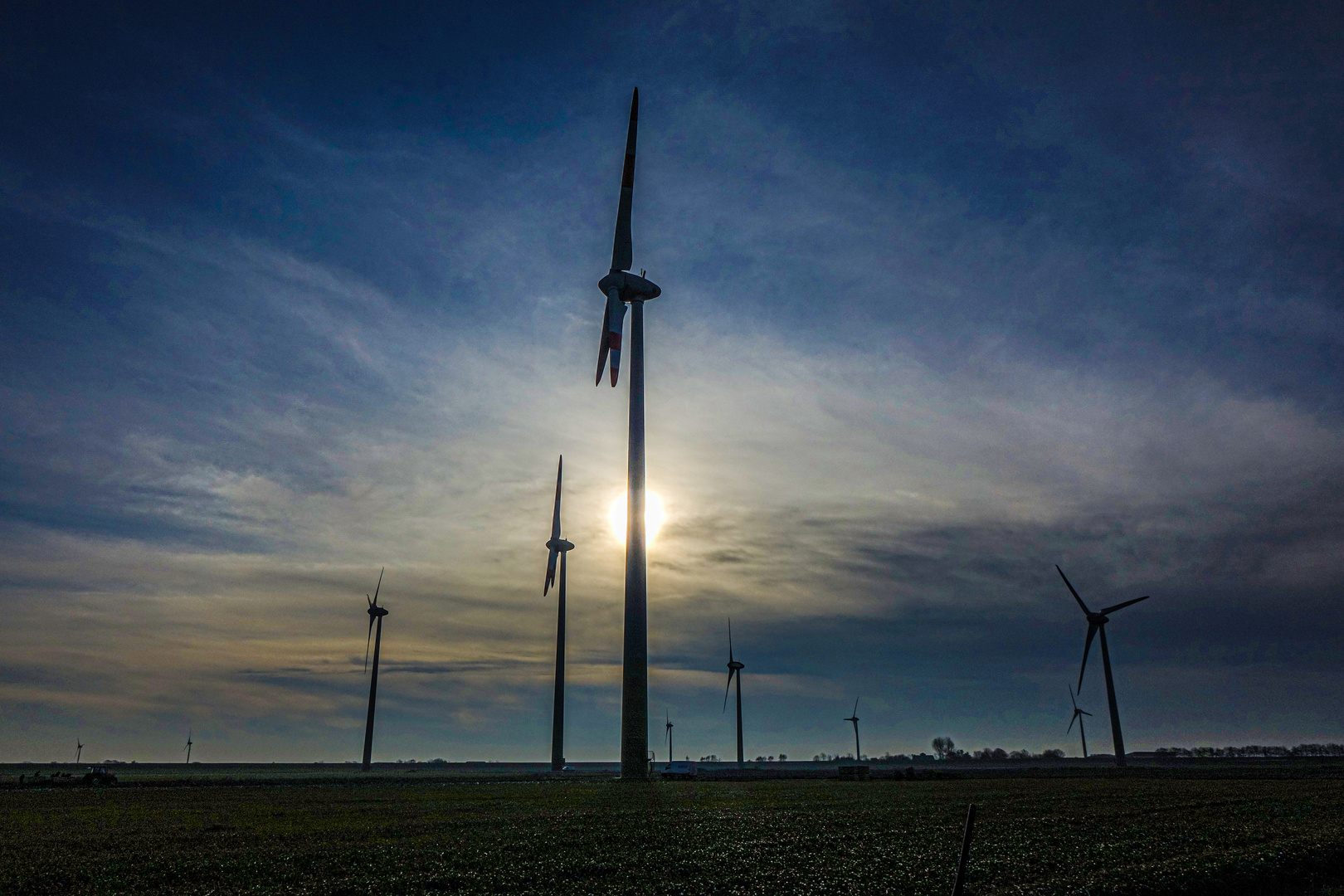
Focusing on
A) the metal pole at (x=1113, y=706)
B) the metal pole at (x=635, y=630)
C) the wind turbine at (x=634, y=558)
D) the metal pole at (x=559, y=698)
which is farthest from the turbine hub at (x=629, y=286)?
the metal pole at (x=1113, y=706)

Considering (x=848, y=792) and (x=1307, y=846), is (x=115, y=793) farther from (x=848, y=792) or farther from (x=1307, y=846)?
(x=1307, y=846)

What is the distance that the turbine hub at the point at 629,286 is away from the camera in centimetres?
12112

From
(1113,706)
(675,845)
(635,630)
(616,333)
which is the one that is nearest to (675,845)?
(675,845)

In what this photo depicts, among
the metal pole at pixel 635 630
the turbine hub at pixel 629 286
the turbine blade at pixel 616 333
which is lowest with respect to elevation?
the metal pole at pixel 635 630

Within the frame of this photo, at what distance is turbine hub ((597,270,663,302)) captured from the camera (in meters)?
121

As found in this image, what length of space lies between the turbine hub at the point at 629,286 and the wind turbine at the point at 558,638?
54.6 meters

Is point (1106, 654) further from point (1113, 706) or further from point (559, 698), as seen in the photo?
point (559, 698)

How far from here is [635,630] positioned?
100312mm

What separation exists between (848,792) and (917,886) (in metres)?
56.6

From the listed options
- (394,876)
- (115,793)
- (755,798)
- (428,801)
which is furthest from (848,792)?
(115,793)

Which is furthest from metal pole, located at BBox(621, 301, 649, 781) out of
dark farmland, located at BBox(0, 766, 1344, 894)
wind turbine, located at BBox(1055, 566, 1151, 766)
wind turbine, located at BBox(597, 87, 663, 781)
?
wind turbine, located at BBox(1055, 566, 1151, 766)

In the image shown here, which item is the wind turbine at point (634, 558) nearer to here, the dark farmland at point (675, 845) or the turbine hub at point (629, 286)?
the turbine hub at point (629, 286)

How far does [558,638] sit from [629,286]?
71.6 m

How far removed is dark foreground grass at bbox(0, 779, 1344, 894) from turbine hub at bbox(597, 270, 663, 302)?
73.0 meters
